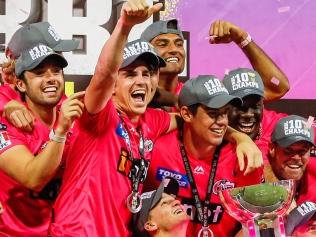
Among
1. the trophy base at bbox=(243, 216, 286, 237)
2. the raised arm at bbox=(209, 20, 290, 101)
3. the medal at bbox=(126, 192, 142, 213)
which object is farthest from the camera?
the raised arm at bbox=(209, 20, 290, 101)

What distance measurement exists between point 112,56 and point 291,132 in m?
1.26

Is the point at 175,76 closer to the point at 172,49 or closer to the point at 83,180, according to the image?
the point at 172,49

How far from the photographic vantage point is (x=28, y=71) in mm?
2465

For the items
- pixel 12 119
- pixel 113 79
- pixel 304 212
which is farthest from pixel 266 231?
pixel 12 119

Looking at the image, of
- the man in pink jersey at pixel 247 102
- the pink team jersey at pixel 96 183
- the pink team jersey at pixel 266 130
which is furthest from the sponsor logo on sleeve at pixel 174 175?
the pink team jersey at pixel 266 130

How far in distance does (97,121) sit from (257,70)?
4.44 ft

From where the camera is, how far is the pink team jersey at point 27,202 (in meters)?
2.47

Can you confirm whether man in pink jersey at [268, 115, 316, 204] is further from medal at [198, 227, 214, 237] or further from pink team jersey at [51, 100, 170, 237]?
pink team jersey at [51, 100, 170, 237]

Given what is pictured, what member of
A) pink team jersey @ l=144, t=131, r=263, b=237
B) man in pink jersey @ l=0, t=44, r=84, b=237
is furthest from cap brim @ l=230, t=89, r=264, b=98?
man in pink jersey @ l=0, t=44, r=84, b=237

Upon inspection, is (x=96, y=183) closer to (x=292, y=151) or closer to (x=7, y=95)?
(x=7, y=95)

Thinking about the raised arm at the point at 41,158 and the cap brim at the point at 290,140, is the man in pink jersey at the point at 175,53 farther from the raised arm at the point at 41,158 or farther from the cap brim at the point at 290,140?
the raised arm at the point at 41,158

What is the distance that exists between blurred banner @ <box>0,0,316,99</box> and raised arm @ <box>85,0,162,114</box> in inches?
56.7

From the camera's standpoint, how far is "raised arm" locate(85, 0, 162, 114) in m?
1.89

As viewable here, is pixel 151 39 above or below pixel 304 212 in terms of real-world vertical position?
above
